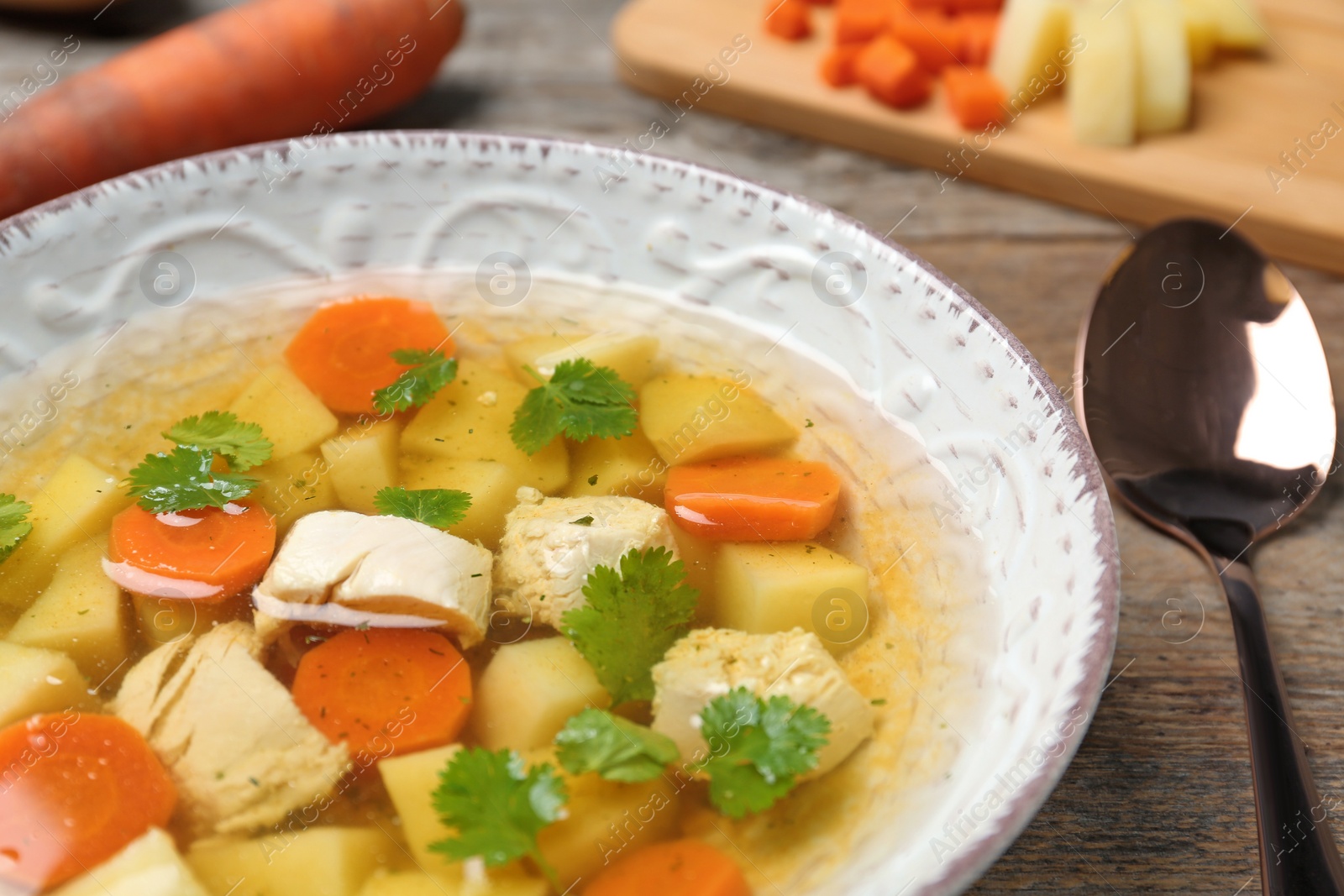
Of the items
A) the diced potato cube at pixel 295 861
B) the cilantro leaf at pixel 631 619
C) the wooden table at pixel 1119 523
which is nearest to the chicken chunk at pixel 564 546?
the cilantro leaf at pixel 631 619

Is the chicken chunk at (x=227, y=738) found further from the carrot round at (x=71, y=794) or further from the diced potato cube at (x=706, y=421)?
the diced potato cube at (x=706, y=421)

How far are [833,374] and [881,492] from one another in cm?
21

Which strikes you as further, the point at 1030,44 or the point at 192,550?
the point at 1030,44

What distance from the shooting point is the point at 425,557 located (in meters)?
1.38

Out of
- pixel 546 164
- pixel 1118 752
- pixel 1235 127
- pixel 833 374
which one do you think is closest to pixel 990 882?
pixel 1118 752

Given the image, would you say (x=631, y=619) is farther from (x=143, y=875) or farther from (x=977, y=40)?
(x=977, y=40)

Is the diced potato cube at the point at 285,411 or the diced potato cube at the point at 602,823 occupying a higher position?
the diced potato cube at the point at 285,411

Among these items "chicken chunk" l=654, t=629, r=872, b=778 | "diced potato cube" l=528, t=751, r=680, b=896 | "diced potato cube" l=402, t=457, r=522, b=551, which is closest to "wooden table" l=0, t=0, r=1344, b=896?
"chicken chunk" l=654, t=629, r=872, b=778

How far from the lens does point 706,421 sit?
65.4 inches

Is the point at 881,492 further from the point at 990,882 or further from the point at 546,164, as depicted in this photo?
the point at 546,164

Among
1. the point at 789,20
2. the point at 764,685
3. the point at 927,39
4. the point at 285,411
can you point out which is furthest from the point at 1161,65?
the point at 285,411

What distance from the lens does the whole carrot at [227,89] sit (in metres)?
2.04

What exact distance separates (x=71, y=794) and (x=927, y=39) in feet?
7.91

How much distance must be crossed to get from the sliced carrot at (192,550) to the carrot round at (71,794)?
0.21 meters
